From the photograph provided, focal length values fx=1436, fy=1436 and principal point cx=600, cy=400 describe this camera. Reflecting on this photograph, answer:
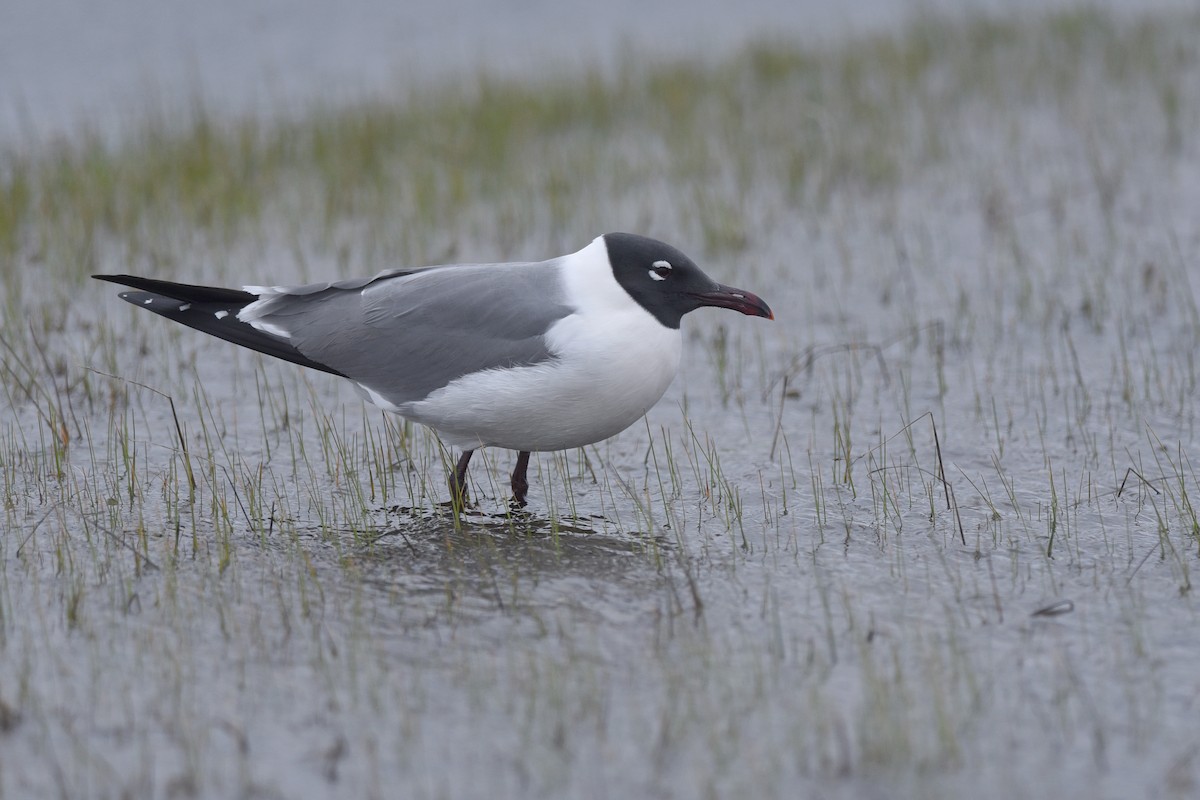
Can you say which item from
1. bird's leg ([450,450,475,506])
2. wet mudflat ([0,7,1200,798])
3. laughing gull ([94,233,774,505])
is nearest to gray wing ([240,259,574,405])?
laughing gull ([94,233,774,505])

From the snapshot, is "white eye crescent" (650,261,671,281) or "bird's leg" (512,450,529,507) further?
"bird's leg" (512,450,529,507)

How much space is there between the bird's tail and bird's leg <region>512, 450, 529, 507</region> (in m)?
0.89

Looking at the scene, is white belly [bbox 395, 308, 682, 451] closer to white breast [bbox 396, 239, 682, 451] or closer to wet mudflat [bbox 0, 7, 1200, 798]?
white breast [bbox 396, 239, 682, 451]

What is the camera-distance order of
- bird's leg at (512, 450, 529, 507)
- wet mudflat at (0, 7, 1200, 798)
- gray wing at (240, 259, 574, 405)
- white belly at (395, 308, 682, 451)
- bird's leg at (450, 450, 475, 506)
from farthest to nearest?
bird's leg at (512, 450, 529, 507), bird's leg at (450, 450, 475, 506), gray wing at (240, 259, 574, 405), white belly at (395, 308, 682, 451), wet mudflat at (0, 7, 1200, 798)

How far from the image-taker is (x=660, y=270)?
5883mm

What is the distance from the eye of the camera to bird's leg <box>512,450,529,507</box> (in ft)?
20.5

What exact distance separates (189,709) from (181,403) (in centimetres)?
333

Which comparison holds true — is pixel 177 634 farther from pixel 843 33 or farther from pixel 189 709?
Result: pixel 843 33

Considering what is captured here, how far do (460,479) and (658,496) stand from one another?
870 mm

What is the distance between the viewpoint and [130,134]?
1227cm

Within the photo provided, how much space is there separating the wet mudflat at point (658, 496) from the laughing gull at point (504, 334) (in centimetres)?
45

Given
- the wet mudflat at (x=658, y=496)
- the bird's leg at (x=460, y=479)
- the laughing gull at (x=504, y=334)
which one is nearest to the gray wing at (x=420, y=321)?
the laughing gull at (x=504, y=334)

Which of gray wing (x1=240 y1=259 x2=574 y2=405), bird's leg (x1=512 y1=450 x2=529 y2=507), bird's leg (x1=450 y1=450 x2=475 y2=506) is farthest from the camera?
bird's leg (x1=512 y1=450 x2=529 y2=507)

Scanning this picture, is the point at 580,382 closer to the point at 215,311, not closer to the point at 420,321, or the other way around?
the point at 420,321
